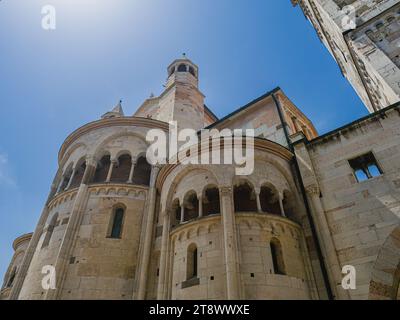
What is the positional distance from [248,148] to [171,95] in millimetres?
13575

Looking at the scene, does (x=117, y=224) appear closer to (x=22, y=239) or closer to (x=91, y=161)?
(x=91, y=161)

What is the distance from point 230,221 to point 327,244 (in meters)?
3.67

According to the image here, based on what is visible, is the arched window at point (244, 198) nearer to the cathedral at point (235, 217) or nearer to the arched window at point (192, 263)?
the cathedral at point (235, 217)

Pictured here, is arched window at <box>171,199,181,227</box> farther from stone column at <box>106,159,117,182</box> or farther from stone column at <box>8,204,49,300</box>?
stone column at <box>8,204,49,300</box>

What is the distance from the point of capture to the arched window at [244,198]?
449 inches

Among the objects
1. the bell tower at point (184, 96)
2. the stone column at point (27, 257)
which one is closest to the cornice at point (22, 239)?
the stone column at point (27, 257)

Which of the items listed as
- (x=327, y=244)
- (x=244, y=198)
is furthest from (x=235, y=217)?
(x=327, y=244)

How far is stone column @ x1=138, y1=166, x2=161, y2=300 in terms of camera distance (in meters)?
11.6

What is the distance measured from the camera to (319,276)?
9.60 m

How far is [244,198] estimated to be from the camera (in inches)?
468

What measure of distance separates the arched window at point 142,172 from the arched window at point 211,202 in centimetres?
489

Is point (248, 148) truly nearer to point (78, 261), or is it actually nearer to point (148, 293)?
point (148, 293)

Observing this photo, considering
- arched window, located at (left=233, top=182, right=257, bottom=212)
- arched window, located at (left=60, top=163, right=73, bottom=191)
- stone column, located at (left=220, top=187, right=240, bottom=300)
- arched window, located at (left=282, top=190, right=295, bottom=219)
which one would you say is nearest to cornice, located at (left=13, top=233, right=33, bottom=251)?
arched window, located at (left=60, top=163, right=73, bottom=191)

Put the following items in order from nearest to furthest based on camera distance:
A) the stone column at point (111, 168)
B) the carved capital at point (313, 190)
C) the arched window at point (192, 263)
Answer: the arched window at point (192, 263) → the carved capital at point (313, 190) → the stone column at point (111, 168)
